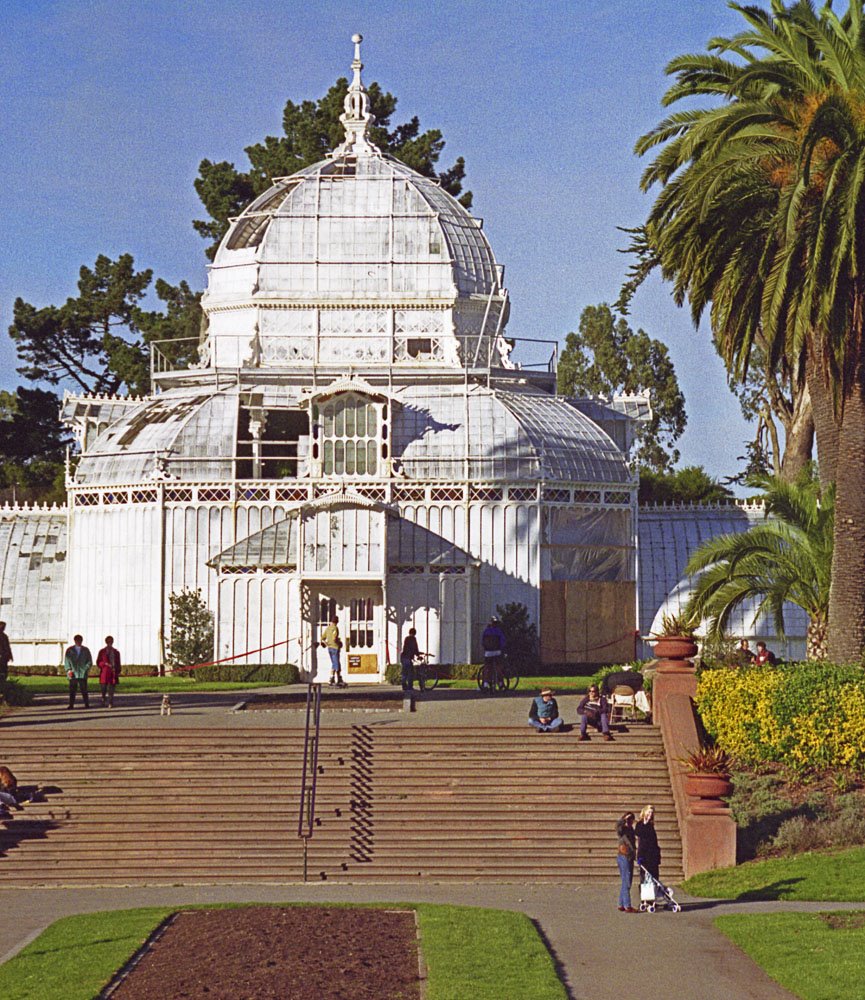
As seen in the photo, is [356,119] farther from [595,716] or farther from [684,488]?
[595,716]

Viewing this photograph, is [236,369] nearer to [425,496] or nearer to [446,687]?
[425,496]

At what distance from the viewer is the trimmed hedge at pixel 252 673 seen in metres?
45.8

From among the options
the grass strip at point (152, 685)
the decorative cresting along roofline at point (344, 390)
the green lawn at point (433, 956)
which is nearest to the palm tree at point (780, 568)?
the green lawn at point (433, 956)

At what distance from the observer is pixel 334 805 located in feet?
92.9

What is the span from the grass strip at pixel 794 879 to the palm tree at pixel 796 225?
5556mm

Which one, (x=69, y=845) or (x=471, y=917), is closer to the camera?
(x=471, y=917)

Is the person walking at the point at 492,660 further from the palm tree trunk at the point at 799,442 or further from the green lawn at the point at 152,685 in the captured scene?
the palm tree trunk at the point at 799,442

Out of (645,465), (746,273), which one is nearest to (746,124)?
(746,273)

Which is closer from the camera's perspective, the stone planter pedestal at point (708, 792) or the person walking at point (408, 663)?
the stone planter pedestal at point (708, 792)

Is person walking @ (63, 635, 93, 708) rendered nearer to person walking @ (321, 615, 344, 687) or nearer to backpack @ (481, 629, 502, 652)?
person walking @ (321, 615, 344, 687)

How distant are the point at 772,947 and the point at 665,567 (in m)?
33.5

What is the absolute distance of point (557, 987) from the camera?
59.0 feet

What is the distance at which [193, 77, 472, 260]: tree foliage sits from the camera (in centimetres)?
7188

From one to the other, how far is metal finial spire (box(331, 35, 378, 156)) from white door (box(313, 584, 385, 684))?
647 inches
